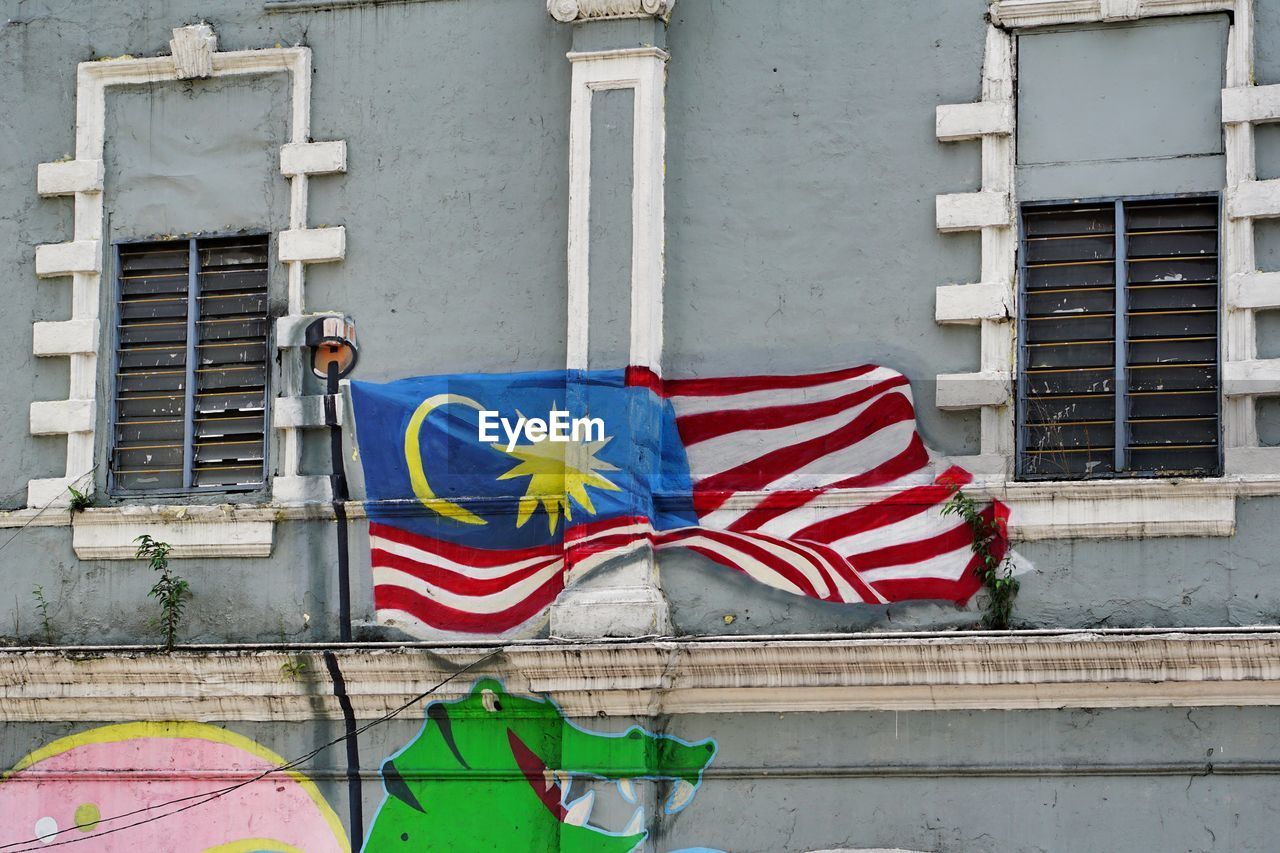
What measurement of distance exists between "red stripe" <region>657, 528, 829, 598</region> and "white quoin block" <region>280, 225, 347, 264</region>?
110 inches

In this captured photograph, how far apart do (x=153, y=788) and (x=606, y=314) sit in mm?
3969

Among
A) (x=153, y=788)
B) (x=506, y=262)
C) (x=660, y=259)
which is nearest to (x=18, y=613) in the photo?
(x=153, y=788)

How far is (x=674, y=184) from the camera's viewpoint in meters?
12.9

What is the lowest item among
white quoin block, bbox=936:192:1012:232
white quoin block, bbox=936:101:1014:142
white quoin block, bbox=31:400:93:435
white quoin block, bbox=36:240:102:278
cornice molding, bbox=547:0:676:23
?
white quoin block, bbox=31:400:93:435

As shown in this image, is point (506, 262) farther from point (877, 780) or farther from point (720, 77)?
point (877, 780)

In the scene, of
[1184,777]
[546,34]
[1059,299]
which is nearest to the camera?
[1184,777]

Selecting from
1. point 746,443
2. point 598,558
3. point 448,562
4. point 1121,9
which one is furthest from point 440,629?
point 1121,9

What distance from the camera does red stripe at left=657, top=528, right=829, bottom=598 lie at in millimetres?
12258

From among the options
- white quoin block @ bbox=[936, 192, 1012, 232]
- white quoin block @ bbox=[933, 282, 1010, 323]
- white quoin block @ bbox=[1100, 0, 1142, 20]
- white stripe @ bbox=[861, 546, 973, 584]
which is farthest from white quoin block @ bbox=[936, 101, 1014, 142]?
white stripe @ bbox=[861, 546, 973, 584]

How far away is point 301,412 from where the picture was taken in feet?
43.2

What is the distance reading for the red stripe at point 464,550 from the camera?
12.7 metres

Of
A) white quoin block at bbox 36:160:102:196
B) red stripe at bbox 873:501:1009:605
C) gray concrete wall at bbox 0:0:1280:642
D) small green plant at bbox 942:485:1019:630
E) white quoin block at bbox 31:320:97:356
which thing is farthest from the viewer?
white quoin block at bbox 36:160:102:196

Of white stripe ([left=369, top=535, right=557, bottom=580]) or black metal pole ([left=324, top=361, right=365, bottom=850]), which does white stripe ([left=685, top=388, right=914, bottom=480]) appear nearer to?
white stripe ([left=369, top=535, right=557, bottom=580])

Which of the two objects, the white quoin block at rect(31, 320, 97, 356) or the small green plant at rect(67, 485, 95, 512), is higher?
the white quoin block at rect(31, 320, 97, 356)
